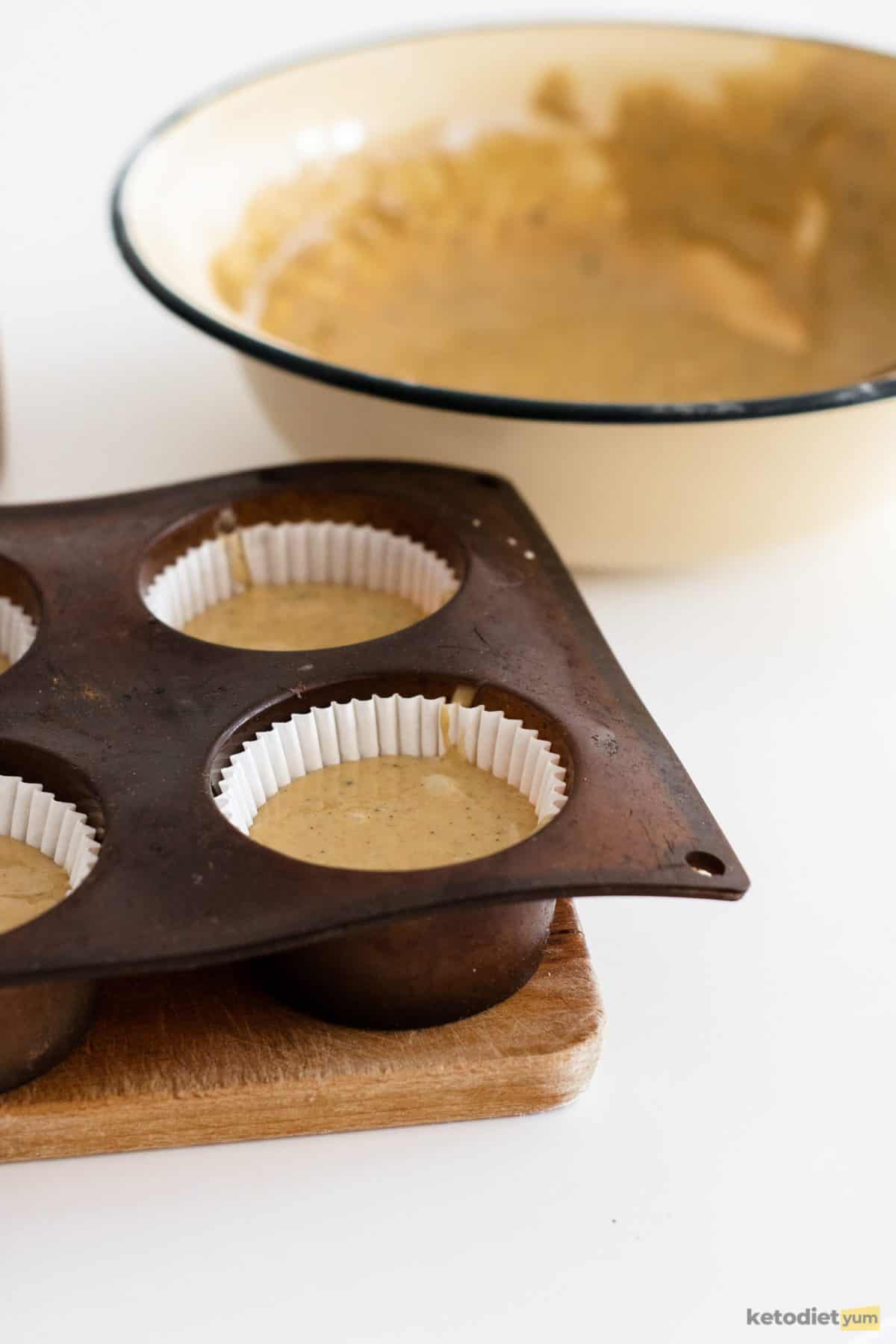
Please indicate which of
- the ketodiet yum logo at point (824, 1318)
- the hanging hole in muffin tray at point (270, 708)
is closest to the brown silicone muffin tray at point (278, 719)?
the hanging hole in muffin tray at point (270, 708)

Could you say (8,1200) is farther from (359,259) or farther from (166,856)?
(359,259)

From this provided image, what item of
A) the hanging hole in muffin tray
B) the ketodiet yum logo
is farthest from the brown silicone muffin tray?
the ketodiet yum logo

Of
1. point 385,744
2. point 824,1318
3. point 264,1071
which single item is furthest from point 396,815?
point 824,1318

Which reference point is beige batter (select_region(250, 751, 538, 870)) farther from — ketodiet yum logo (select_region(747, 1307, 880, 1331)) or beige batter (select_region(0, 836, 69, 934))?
ketodiet yum logo (select_region(747, 1307, 880, 1331))

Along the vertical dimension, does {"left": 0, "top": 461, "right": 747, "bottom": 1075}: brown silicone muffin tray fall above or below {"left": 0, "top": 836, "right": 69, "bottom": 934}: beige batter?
above

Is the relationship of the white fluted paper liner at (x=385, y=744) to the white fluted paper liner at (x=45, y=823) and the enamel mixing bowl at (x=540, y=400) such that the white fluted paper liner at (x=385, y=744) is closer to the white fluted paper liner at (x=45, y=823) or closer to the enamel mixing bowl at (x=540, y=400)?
the white fluted paper liner at (x=45, y=823)

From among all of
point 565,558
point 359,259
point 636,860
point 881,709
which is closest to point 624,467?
point 565,558
